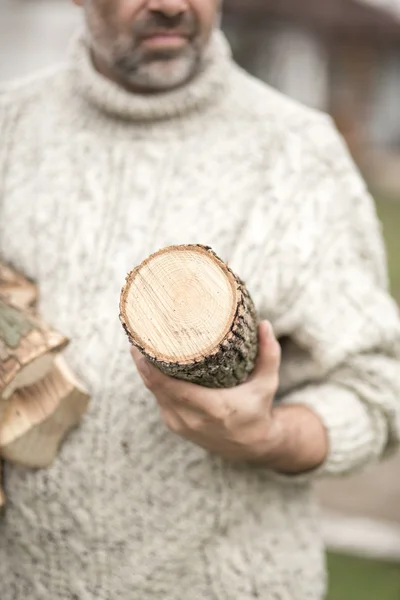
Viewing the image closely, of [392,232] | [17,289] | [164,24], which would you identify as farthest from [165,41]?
[392,232]

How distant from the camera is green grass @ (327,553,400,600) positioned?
352 cm

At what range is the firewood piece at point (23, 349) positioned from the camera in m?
1.48

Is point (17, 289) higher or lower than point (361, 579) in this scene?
higher

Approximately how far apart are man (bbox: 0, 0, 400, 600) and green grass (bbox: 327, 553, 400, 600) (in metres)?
1.92

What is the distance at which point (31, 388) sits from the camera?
5.20 ft

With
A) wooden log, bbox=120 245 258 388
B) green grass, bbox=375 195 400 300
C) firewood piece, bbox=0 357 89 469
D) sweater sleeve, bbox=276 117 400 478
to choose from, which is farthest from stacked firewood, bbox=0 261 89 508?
green grass, bbox=375 195 400 300

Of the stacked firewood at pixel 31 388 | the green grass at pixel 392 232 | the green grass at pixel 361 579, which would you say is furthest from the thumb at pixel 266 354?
the green grass at pixel 392 232

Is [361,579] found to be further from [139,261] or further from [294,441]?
[139,261]

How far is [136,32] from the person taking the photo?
1.61m

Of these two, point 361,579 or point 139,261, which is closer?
point 139,261

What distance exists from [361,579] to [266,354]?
2486mm

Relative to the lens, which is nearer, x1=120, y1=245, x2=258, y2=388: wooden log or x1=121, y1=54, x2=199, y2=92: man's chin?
x1=120, y1=245, x2=258, y2=388: wooden log

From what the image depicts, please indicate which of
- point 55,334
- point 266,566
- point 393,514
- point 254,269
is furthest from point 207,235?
point 393,514

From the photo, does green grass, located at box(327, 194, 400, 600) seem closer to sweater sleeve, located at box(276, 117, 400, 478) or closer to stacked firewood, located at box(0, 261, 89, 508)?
sweater sleeve, located at box(276, 117, 400, 478)
